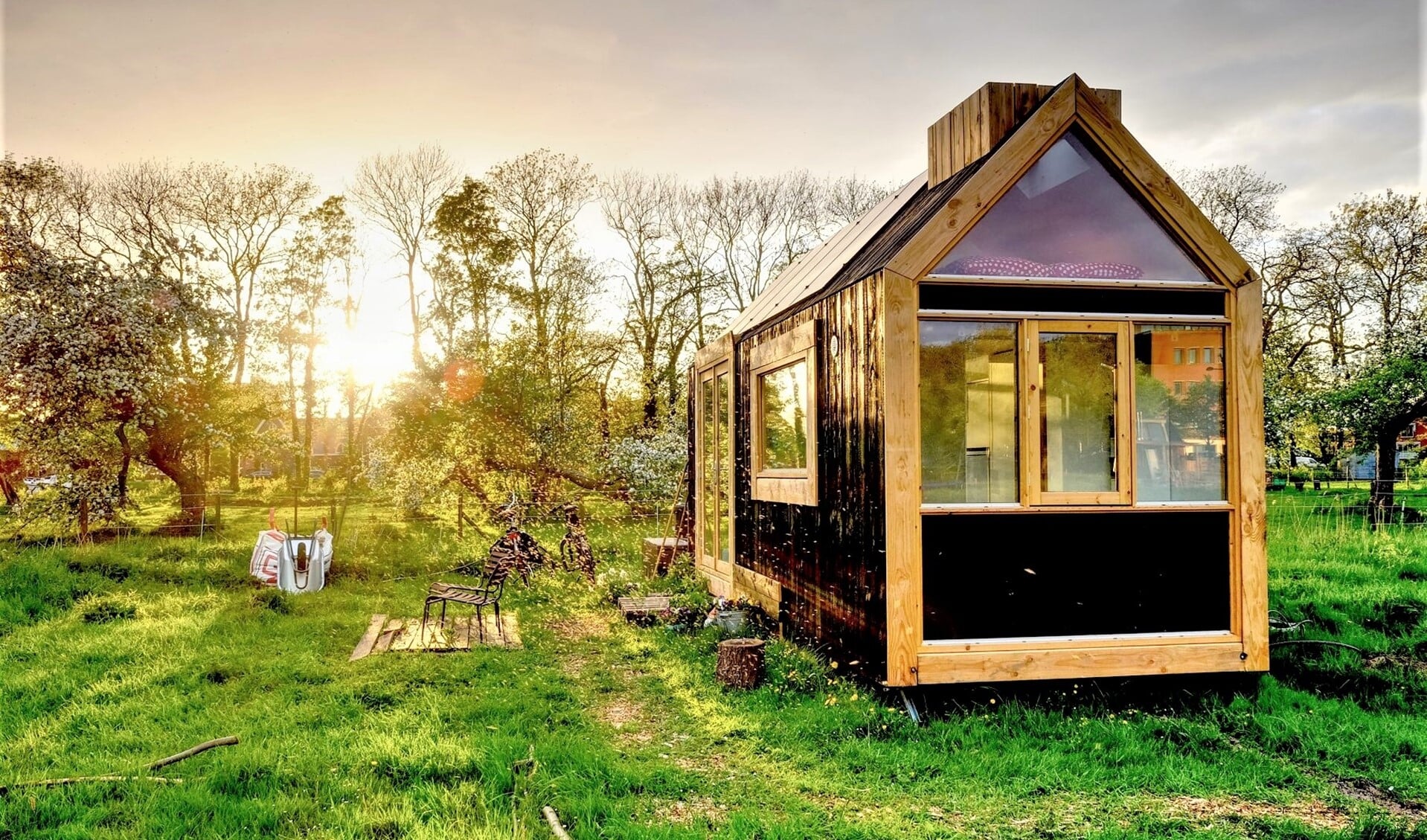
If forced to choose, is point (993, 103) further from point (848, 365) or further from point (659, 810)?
point (659, 810)

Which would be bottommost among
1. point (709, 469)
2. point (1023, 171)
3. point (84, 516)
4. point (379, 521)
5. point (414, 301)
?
point (379, 521)

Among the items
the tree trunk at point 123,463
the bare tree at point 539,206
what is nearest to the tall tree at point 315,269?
the bare tree at point 539,206

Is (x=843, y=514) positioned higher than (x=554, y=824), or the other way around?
(x=843, y=514)

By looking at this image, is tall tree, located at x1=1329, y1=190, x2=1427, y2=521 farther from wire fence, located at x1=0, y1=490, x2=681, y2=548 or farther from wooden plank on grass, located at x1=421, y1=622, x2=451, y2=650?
wooden plank on grass, located at x1=421, y1=622, x2=451, y2=650

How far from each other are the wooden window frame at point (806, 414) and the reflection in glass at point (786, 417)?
0.14 ft

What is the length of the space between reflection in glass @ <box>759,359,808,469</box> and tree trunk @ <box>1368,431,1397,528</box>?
8.32m

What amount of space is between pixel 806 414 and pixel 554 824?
3.59 meters

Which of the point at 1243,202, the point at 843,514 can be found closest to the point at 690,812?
the point at 843,514

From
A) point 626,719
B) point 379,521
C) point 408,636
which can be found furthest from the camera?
point 379,521

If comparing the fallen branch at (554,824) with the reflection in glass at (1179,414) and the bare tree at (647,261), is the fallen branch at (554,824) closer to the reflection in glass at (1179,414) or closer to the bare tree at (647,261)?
the reflection in glass at (1179,414)

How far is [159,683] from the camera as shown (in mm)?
6160

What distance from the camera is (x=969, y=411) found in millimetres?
5402

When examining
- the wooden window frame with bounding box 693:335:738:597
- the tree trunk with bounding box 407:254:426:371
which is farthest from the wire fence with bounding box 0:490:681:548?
the tree trunk with bounding box 407:254:426:371

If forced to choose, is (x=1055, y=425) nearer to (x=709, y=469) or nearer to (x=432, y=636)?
(x=709, y=469)
